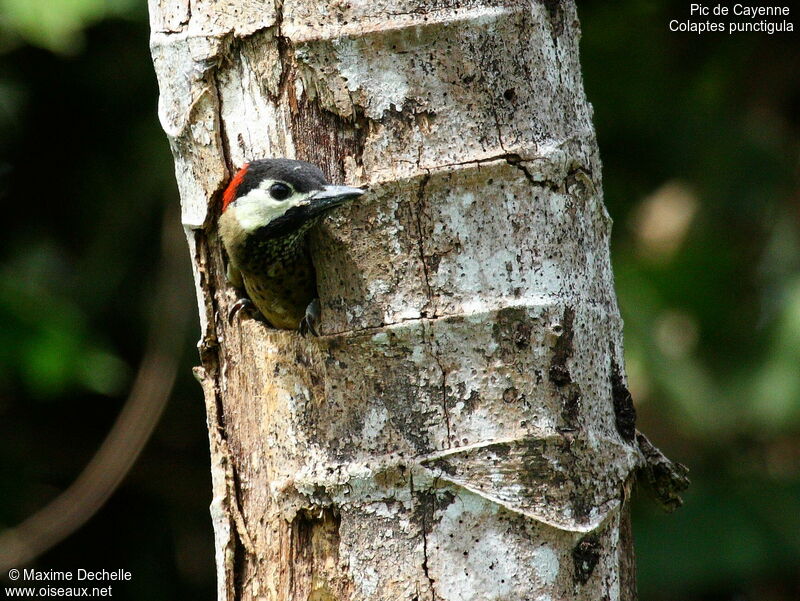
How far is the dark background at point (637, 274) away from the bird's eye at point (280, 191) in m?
2.95

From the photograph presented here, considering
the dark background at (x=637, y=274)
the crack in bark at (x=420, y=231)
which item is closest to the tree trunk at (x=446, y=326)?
the crack in bark at (x=420, y=231)

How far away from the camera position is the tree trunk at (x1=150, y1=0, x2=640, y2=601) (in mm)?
2328

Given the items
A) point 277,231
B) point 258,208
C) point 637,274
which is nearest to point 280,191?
point 258,208

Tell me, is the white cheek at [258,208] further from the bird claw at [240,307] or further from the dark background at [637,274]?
the dark background at [637,274]

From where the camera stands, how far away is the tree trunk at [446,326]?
7.64 ft

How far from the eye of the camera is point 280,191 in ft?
8.82

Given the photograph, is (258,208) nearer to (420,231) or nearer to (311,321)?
(311,321)

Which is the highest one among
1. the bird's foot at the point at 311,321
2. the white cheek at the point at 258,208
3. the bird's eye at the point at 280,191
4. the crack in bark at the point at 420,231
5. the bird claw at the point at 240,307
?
the bird's eye at the point at 280,191

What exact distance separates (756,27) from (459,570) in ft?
15.6

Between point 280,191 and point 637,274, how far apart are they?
3.52 meters

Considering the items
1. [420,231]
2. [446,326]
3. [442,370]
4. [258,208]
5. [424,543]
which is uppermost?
[258,208]

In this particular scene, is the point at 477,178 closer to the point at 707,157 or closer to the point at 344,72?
the point at 344,72

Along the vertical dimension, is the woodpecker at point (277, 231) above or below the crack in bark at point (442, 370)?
above

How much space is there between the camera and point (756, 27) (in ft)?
19.7
